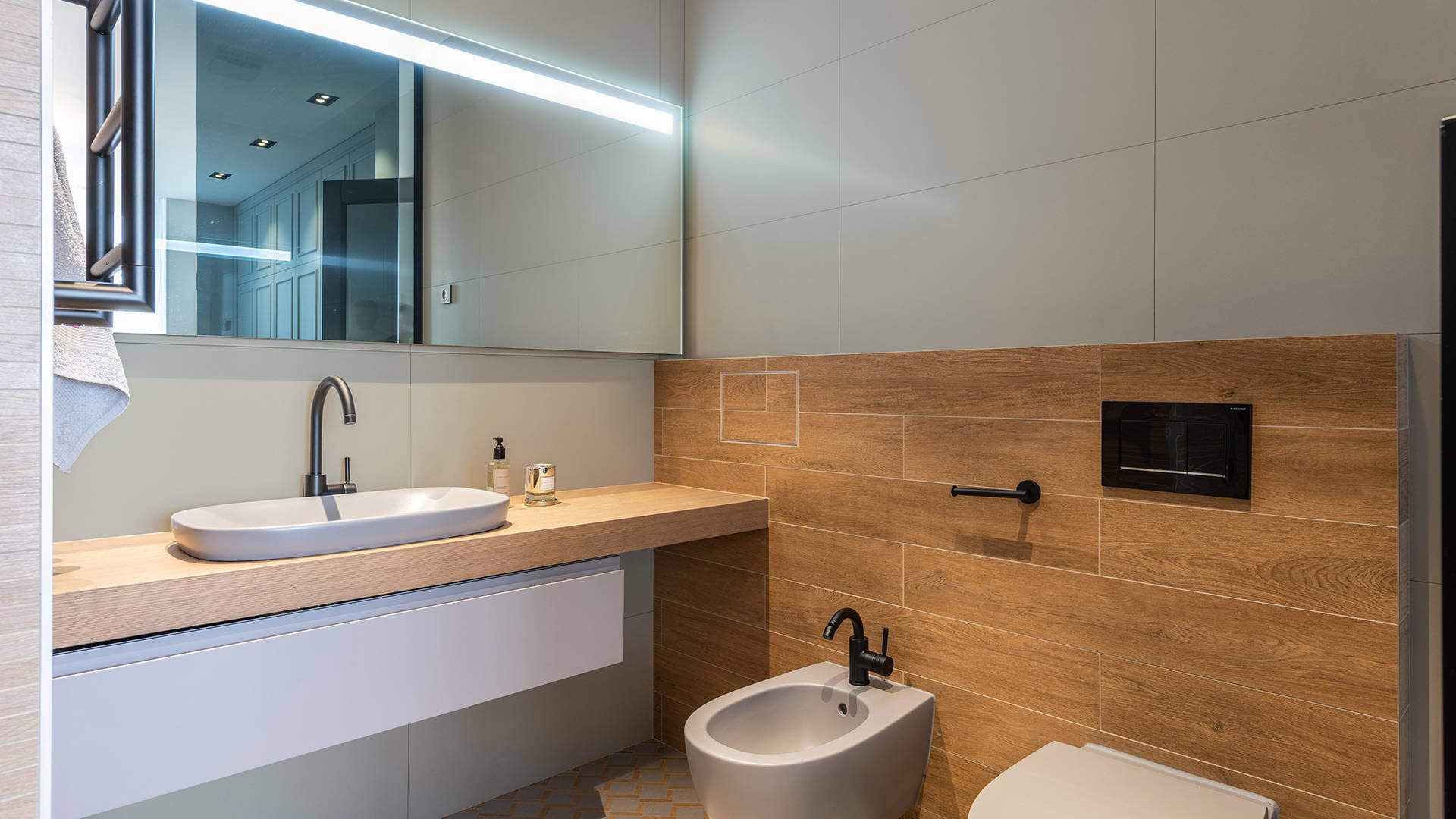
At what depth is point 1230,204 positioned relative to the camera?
1.47m

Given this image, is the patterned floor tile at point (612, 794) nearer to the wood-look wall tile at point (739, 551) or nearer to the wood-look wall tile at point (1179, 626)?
the wood-look wall tile at point (739, 551)

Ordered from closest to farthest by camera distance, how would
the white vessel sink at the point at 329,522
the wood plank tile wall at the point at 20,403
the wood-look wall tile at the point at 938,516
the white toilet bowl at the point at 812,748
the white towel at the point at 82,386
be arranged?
1. the wood plank tile wall at the point at 20,403
2. the white towel at the point at 82,386
3. the white vessel sink at the point at 329,522
4. the white toilet bowl at the point at 812,748
5. the wood-look wall tile at the point at 938,516

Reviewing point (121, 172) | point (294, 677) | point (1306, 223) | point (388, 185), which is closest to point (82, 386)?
point (294, 677)

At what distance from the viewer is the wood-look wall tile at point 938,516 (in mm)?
1613

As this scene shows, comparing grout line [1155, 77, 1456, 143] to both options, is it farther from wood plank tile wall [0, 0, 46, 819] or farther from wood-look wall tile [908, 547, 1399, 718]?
wood plank tile wall [0, 0, 46, 819]

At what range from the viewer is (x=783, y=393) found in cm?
219

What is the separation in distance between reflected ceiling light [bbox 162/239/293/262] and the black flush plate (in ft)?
5.96

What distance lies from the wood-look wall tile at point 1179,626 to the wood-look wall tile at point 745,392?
645 millimetres

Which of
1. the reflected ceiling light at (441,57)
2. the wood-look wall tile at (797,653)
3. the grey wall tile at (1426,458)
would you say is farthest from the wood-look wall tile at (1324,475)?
the reflected ceiling light at (441,57)

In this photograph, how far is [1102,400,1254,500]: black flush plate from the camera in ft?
4.56

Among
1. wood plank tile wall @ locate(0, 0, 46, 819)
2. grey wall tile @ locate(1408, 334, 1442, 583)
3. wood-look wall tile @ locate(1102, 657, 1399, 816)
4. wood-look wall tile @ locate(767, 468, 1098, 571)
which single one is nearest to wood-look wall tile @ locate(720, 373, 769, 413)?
wood-look wall tile @ locate(767, 468, 1098, 571)

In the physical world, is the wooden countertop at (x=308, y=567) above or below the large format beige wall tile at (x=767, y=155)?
below

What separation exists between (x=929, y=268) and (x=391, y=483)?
57.2 inches

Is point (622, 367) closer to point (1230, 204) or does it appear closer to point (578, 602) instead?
point (578, 602)
